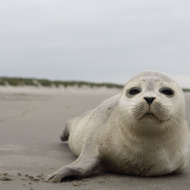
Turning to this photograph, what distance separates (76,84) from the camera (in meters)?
30.2

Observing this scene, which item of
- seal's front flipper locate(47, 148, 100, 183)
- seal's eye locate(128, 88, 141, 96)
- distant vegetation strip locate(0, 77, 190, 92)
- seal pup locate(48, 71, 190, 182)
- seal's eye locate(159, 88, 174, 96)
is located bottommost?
distant vegetation strip locate(0, 77, 190, 92)

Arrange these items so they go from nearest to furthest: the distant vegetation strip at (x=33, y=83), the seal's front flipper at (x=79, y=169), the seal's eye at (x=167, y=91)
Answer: the seal's front flipper at (x=79, y=169) → the seal's eye at (x=167, y=91) → the distant vegetation strip at (x=33, y=83)

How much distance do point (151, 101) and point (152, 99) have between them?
0.02 metres

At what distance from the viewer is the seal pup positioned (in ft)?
11.7

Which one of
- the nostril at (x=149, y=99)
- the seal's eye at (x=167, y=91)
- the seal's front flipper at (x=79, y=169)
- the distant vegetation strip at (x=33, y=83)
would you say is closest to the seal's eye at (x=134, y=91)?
the seal's eye at (x=167, y=91)

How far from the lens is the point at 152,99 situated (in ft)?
11.5

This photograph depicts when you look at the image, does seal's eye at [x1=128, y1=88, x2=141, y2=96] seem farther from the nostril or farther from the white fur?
the nostril

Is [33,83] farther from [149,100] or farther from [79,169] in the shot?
[149,100]

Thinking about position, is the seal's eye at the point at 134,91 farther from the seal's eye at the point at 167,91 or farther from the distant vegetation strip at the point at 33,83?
the distant vegetation strip at the point at 33,83

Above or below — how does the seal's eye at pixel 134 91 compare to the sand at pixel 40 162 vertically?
above

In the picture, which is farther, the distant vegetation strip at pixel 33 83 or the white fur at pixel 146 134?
the distant vegetation strip at pixel 33 83

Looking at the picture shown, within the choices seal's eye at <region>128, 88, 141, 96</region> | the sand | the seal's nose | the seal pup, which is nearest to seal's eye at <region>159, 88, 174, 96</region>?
the seal pup

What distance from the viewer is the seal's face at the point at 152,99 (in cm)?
350

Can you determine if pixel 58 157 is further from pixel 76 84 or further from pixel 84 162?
pixel 76 84
